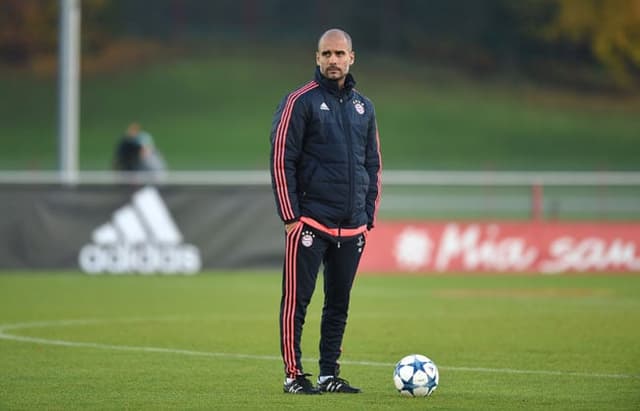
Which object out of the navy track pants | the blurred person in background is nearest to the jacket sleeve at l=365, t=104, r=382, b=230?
the navy track pants

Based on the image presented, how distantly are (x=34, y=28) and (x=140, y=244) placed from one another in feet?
179

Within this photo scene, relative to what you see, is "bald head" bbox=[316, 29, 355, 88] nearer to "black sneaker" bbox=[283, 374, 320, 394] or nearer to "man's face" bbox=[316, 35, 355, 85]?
"man's face" bbox=[316, 35, 355, 85]

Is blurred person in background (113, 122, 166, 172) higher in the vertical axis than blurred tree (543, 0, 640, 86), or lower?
lower

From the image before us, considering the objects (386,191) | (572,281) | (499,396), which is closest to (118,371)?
(499,396)

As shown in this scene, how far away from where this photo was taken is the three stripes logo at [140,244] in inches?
834

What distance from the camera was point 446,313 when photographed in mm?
16172

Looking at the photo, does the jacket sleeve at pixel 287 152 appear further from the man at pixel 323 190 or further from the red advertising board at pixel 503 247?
the red advertising board at pixel 503 247

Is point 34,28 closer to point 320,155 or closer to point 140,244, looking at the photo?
point 140,244

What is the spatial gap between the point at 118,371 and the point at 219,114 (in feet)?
216

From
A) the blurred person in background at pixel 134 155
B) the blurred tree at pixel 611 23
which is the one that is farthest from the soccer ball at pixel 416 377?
the blurred tree at pixel 611 23

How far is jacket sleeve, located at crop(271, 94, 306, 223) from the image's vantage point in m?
9.23

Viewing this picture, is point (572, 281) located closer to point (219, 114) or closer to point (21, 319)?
point (21, 319)

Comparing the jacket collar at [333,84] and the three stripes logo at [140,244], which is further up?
the jacket collar at [333,84]

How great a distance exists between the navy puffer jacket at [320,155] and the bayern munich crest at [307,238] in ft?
0.35
